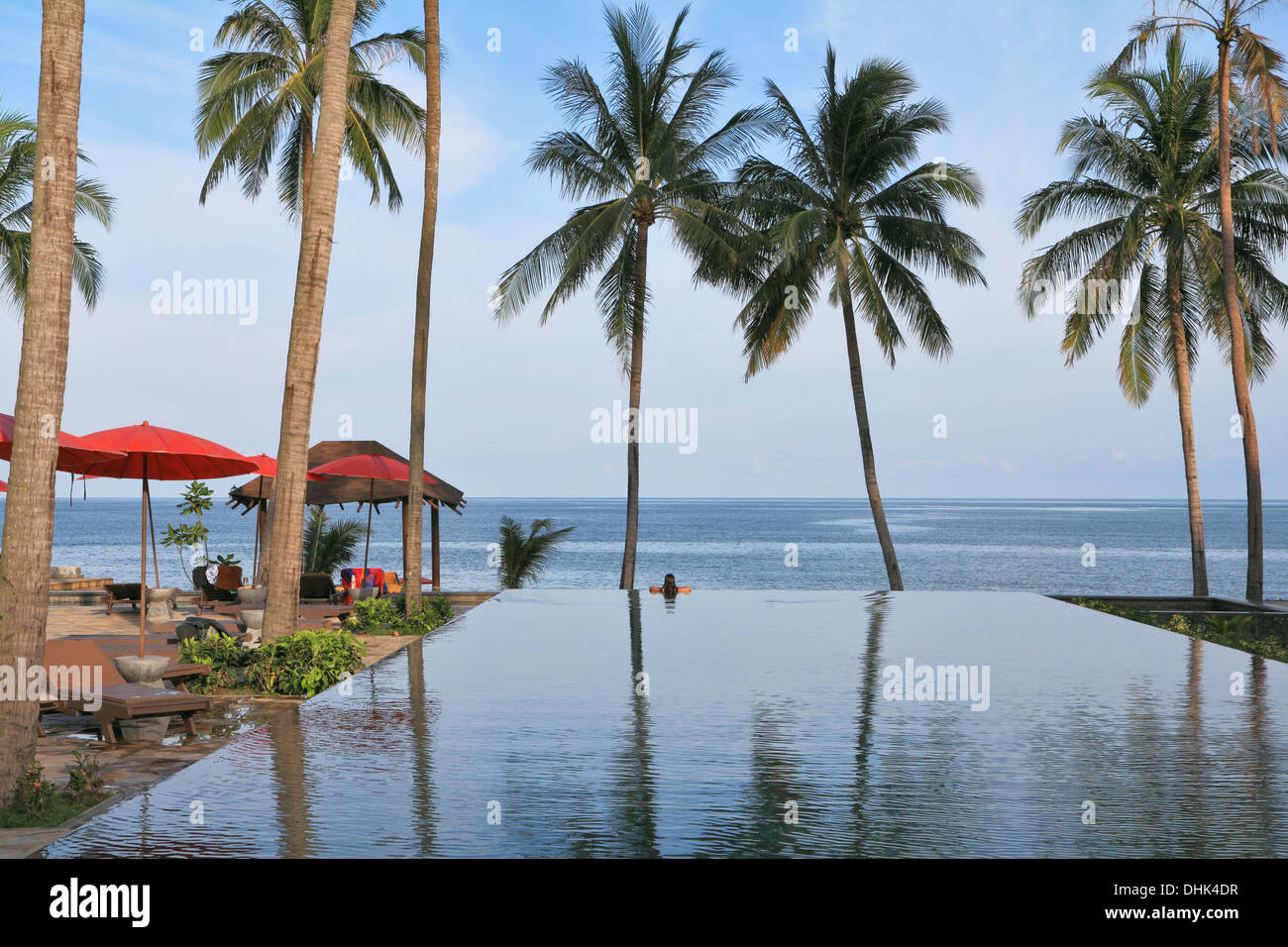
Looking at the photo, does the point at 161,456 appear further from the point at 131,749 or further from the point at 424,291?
the point at 131,749

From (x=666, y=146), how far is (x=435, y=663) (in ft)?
47.6

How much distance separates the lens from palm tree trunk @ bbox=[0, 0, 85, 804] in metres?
6.11

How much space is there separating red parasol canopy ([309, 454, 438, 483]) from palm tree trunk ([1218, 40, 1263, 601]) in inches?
612

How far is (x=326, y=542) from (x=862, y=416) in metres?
12.6

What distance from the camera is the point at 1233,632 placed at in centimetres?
1728

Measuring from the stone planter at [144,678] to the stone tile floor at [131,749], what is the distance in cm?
11

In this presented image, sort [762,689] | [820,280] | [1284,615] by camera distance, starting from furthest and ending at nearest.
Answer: [820,280], [1284,615], [762,689]

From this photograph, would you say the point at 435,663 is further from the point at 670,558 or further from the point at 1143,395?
the point at 670,558

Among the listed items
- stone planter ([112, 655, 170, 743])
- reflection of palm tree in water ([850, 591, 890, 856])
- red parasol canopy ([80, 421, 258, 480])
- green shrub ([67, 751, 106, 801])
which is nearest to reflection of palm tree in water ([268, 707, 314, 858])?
stone planter ([112, 655, 170, 743])

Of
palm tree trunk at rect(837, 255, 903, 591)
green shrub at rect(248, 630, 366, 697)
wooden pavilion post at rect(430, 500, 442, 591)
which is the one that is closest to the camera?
green shrub at rect(248, 630, 366, 697)

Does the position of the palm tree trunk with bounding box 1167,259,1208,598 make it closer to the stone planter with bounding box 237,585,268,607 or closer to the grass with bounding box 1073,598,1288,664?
the grass with bounding box 1073,598,1288,664

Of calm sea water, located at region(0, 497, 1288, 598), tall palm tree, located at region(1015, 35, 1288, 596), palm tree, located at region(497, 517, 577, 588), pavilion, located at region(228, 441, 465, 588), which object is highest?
tall palm tree, located at region(1015, 35, 1288, 596)

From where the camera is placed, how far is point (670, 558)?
7912 cm
